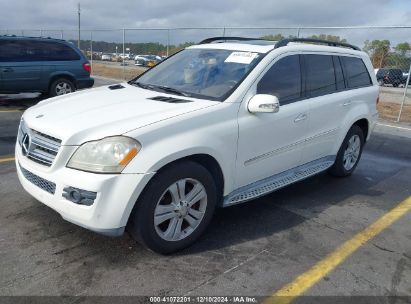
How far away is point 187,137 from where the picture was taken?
3.17 m

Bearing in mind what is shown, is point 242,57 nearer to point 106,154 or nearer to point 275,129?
point 275,129

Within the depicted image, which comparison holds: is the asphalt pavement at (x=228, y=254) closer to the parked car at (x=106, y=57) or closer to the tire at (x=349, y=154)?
the tire at (x=349, y=154)

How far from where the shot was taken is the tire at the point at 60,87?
10.6 m

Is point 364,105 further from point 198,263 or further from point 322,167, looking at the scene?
point 198,263

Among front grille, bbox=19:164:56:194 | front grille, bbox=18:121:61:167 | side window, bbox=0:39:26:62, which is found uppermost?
side window, bbox=0:39:26:62

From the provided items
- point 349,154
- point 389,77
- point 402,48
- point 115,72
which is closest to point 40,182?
point 349,154

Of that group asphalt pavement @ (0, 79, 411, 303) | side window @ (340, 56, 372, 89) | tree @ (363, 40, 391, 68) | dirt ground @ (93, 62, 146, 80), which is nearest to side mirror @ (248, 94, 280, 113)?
asphalt pavement @ (0, 79, 411, 303)

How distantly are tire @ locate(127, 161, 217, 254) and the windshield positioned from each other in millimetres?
795

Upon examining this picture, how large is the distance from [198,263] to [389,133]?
294 inches

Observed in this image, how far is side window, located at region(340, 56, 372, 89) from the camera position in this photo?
5164 mm

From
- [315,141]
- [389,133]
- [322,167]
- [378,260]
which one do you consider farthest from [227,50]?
[389,133]

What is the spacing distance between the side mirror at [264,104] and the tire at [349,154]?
2069mm

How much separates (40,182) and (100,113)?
0.72 m

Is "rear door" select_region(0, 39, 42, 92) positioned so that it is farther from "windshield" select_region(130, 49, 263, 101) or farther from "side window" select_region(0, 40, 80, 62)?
"windshield" select_region(130, 49, 263, 101)
